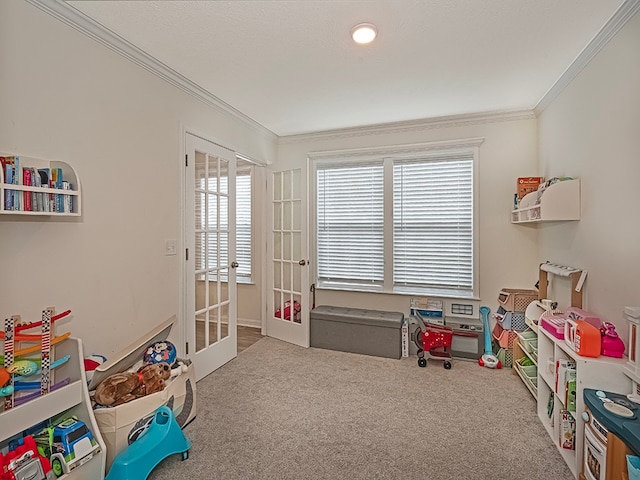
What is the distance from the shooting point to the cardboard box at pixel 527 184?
3115mm

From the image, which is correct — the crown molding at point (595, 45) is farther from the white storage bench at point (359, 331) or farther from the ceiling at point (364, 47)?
the white storage bench at point (359, 331)

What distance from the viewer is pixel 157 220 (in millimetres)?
2500

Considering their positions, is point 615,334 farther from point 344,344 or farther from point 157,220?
point 157,220

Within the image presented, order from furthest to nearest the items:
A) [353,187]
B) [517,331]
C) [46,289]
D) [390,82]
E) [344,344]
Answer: [353,187]
[344,344]
[517,331]
[390,82]
[46,289]

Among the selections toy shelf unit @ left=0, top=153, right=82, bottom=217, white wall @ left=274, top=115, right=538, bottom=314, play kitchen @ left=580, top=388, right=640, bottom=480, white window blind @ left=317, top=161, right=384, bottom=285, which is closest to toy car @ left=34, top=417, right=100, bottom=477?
toy shelf unit @ left=0, top=153, right=82, bottom=217

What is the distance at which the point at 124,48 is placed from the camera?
217cm

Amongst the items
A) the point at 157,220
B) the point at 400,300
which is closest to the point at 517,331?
the point at 400,300

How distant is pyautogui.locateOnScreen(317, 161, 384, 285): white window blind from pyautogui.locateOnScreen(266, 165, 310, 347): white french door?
0.40 m

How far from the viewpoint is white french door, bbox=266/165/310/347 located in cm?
382

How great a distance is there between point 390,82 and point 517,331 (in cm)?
258

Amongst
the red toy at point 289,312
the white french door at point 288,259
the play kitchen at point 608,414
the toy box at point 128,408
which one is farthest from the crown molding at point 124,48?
the play kitchen at point 608,414

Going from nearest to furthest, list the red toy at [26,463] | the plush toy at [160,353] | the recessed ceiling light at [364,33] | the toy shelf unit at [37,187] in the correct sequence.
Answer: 1. the red toy at [26,463]
2. the toy shelf unit at [37,187]
3. the recessed ceiling light at [364,33]
4. the plush toy at [160,353]

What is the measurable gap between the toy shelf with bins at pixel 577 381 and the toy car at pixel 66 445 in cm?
246

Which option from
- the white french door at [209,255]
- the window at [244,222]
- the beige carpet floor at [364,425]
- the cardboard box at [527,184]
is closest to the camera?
the beige carpet floor at [364,425]
